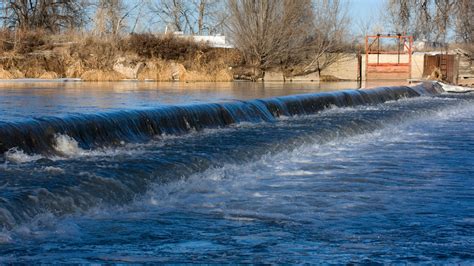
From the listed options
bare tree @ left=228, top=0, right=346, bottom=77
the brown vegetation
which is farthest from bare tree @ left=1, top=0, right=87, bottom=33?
bare tree @ left=228, top=0, right=346, bottom=77

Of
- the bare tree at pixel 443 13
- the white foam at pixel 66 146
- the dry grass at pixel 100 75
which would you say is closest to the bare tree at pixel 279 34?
the dry grass at pixel 100 75

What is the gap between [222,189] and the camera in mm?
7535

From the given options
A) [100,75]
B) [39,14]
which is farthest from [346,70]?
[39,14]

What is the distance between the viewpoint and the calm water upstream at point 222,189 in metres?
5.30

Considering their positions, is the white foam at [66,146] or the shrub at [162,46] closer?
the white foam at [66,146]

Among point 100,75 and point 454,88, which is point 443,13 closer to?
point 454,88

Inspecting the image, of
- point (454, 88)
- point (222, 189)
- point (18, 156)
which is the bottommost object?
point (222, 189)

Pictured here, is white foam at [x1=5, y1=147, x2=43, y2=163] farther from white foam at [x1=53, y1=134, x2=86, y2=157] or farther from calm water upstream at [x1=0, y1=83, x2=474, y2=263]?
white foam at [x1=53, y1=134, x2=86, y2=157]

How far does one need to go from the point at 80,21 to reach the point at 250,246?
42.2 m

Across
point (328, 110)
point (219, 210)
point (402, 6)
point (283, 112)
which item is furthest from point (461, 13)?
point (219, 210)

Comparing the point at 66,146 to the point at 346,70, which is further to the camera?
the point at 346,70

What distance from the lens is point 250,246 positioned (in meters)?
5.33

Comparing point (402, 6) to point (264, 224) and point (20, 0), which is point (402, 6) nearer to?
point (264, 224)

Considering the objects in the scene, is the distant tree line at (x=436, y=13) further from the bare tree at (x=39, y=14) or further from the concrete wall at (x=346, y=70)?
the bare tree at (x=39, y=14)
